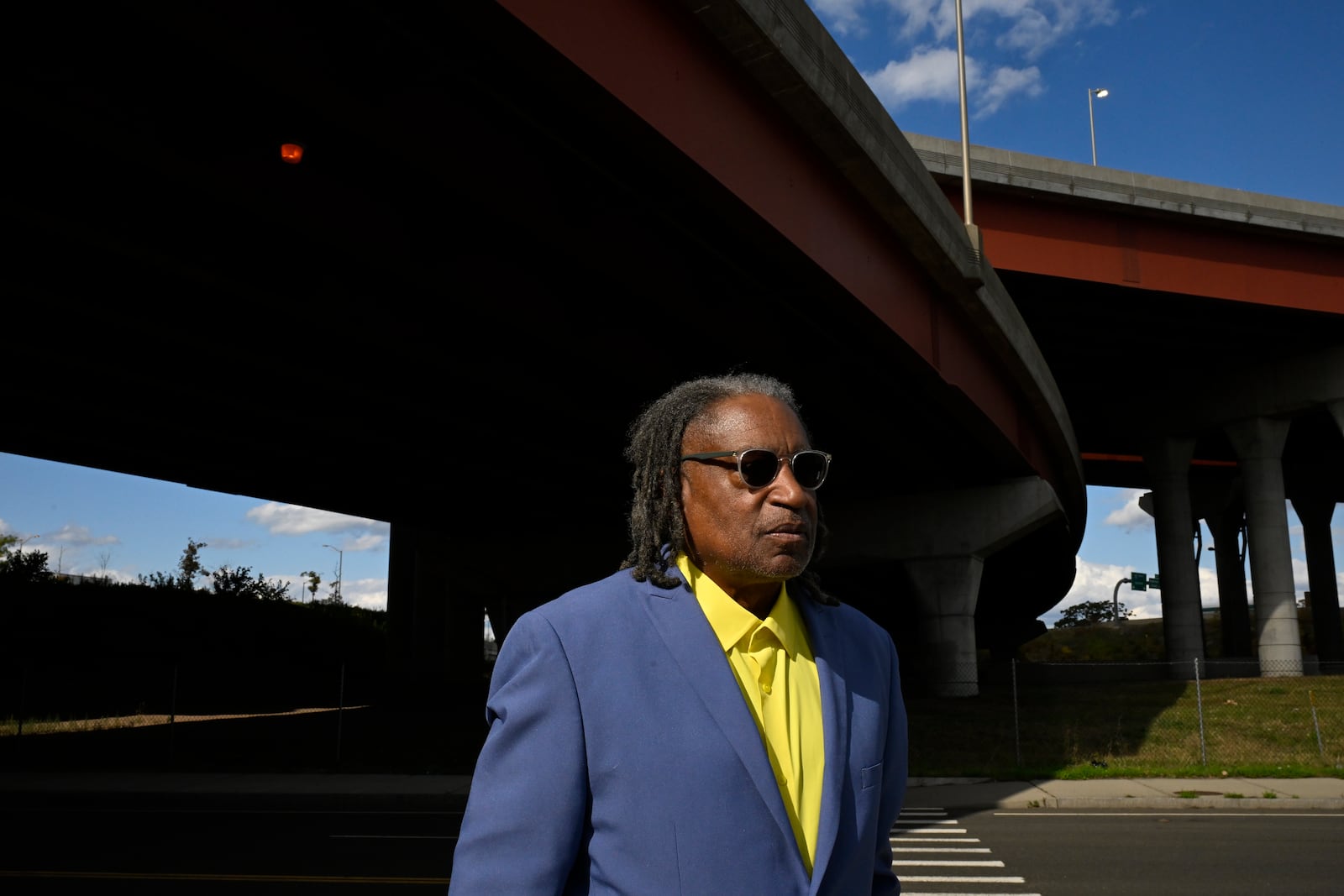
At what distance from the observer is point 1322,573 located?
57438 millimetres

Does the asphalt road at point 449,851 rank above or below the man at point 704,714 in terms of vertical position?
below

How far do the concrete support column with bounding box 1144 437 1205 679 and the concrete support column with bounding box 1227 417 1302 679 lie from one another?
3.38m

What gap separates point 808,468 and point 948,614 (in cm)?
2802

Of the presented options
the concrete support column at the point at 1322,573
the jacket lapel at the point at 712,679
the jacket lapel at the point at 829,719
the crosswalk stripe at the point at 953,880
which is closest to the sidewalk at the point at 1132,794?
the crosswalk stripe at the point at 953,880

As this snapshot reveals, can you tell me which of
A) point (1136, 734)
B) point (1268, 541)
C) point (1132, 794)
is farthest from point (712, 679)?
point (1268, 541)

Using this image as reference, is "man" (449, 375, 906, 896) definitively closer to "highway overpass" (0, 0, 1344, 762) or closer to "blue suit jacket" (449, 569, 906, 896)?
"blue suit jacket" (449, 569, 906, 896)

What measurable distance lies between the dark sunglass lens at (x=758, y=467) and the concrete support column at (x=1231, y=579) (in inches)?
2504

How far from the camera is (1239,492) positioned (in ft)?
188

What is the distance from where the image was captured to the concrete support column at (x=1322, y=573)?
55.1 m

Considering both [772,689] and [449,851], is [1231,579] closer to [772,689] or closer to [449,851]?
[449,851]

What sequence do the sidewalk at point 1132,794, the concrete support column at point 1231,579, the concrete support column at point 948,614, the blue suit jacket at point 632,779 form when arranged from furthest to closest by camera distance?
1. the concrete support column at point 1231,579
2. the concrete support column at point 948,614
3. the sidewalk at point 1132,794
4. the blue suit jacket at point 632,779

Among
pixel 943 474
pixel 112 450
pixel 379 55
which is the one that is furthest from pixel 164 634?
pixel 379 55

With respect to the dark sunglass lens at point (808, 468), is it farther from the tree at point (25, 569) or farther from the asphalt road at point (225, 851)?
the tree at point (25, 569)

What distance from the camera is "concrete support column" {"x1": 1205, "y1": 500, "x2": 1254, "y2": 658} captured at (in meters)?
59.0
